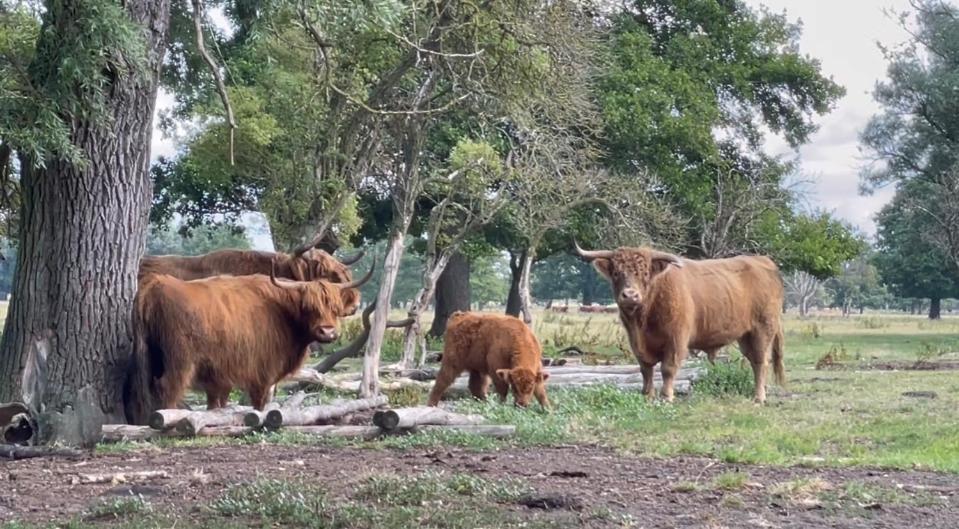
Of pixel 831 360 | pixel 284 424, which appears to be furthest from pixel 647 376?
pixel 831 360

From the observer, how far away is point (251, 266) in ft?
50.9

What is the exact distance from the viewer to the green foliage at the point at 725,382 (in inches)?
625

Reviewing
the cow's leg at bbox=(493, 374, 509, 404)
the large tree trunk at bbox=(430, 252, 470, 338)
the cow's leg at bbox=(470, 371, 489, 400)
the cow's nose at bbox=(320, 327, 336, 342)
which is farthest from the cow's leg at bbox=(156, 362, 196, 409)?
the large tree trunk at bbox=(430, 252, 470, 338)

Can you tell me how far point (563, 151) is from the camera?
21.1m

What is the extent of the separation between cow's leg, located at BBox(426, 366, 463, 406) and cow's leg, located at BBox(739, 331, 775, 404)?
166 inches

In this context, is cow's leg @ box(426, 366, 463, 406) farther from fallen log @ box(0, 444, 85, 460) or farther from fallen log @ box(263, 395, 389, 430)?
fallen log @ box(0, 444, 85, 460)

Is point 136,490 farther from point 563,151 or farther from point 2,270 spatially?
point 2,270

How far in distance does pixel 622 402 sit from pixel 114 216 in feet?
19.3

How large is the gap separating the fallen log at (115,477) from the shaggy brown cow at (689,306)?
7.57 m

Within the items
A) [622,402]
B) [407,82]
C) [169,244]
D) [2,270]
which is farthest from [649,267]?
[169,244]

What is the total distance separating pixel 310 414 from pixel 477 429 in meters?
1.57

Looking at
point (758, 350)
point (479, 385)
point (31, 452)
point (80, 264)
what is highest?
point (80, 264)

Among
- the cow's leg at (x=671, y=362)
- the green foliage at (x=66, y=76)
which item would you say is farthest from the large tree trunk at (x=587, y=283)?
the green foliage at (x=66, y=76)

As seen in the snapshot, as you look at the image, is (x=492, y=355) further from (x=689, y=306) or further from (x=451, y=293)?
(x=451, y=293)
